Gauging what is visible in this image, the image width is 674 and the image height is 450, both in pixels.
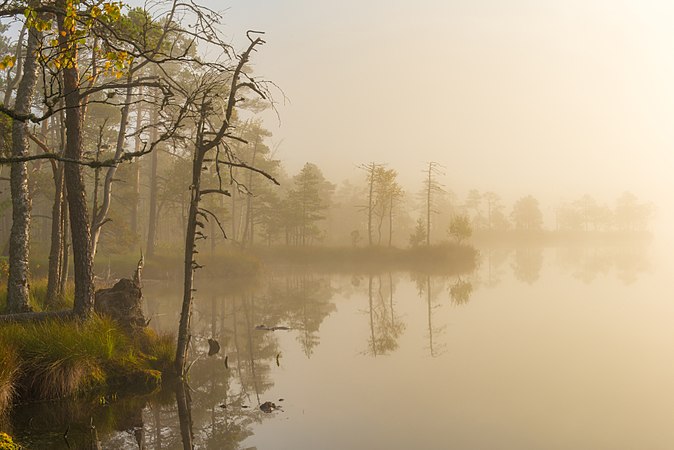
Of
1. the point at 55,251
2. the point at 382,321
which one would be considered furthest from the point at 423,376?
the point at 55,251

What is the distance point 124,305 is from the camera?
13344 millimetres

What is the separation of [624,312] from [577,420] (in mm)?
13526

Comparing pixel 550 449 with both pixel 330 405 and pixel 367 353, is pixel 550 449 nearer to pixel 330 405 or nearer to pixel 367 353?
pixel 330 405

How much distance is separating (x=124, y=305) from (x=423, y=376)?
7.43 meters

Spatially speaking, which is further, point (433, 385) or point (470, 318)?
point (470, 318)

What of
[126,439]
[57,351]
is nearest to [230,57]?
[57,351]

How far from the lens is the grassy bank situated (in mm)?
9780

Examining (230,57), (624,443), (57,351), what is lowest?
(624,443)

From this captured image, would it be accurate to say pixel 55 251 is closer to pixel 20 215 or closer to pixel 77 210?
pixel 20 215

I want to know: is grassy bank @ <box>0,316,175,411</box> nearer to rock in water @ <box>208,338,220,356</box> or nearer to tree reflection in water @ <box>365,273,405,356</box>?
rock in water @ <box>208,338,220,356</box>

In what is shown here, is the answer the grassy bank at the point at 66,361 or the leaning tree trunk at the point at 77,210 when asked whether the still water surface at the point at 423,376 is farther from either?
the leaning tree trunk at the point at 77,210

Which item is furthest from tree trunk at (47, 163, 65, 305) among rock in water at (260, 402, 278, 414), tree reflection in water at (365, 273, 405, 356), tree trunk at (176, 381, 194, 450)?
tree reflection in water at (365, 273, 405, 356)

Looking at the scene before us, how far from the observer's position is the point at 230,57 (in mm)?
11031

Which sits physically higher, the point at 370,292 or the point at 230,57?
the point at 230,57
